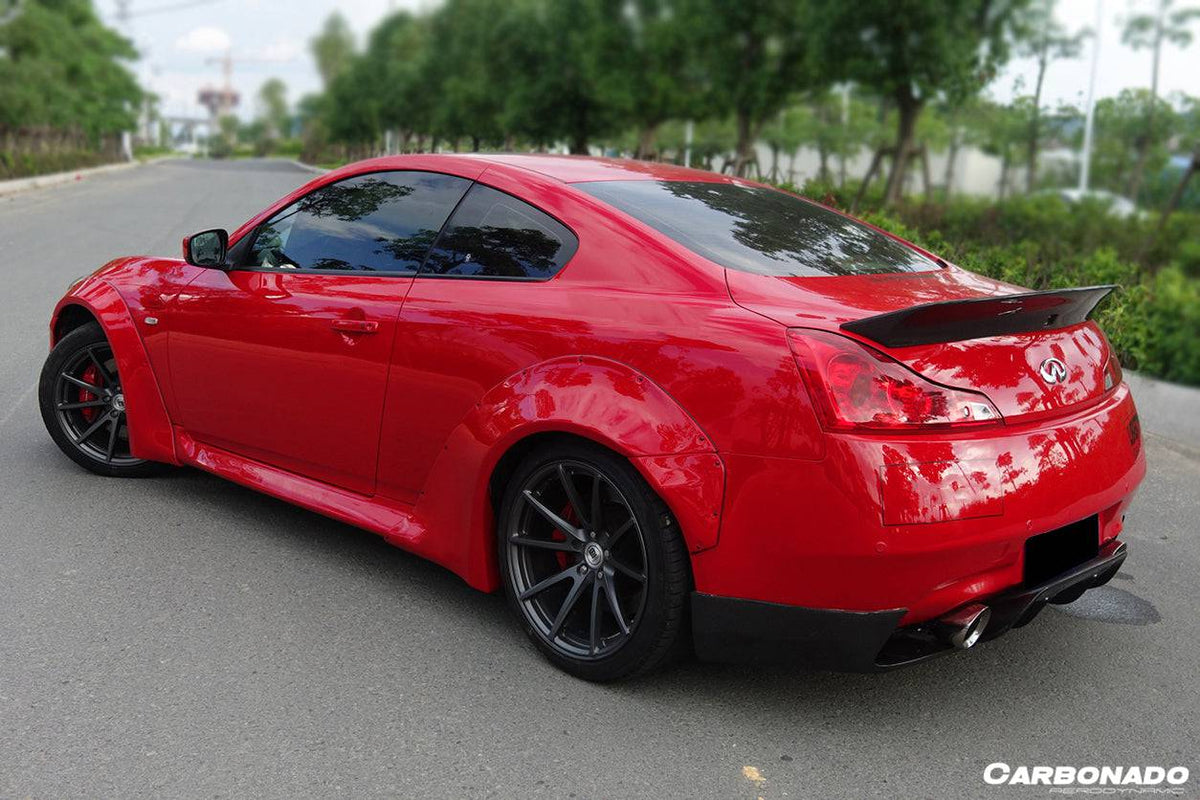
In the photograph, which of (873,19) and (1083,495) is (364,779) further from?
(873,19)

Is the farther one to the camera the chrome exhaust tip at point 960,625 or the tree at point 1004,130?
the tree at point 1004,130

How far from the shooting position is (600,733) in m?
3.12

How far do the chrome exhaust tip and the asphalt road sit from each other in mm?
302

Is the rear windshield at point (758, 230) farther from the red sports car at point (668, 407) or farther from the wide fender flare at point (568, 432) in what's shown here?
the wide fender flare at point (568, 432)

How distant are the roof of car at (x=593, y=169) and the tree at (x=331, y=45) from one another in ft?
326

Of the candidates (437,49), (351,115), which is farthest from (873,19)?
(351,115)

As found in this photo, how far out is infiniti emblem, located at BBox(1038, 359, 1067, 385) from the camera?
3.21 metres

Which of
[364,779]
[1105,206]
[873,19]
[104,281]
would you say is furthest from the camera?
[873,19]

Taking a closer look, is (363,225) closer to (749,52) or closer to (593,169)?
(593,169)

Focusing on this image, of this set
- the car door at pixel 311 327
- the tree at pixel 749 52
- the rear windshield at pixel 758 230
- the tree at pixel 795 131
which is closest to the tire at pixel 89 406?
the car door at pixel 311 327

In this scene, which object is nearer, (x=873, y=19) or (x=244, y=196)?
(x=873, y=19)

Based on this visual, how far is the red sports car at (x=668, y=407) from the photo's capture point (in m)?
2.90

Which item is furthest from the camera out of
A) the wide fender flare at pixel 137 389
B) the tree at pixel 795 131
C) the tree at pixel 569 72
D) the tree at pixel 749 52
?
the tree at pixel 795 131

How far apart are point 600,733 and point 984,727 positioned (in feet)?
3.50
